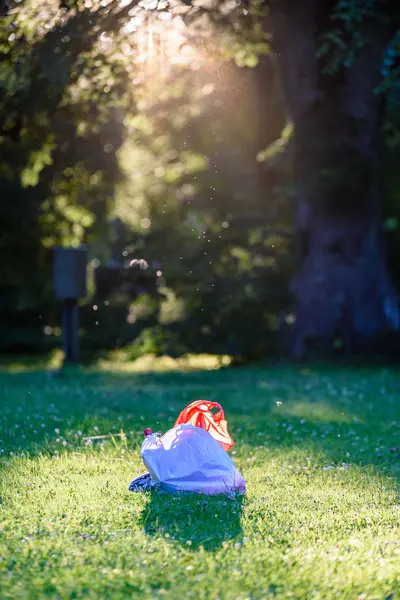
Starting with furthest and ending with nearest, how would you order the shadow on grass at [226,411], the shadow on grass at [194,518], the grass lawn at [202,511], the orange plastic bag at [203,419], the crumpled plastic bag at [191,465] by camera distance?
the shadow on grass at [226,411], the orange plastic bag at [203,419], the crumpled plastic bag at [191,465], the shadow on grass at [194,518], the grass lawn at [202,511]

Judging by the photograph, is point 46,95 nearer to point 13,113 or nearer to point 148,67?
point 13,113

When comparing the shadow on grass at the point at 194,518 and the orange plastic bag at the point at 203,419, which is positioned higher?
the orange plastic bag at the point at 203,419

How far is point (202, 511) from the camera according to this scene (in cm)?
645

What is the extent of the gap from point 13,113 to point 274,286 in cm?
685

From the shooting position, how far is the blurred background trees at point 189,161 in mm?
15427

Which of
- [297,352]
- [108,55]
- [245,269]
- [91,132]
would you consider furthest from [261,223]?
[108,55]

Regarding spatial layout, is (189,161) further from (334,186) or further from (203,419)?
(203,419)

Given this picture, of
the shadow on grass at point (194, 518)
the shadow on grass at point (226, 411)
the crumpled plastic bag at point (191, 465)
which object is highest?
the crumpled plastic bag at point (191, 465)

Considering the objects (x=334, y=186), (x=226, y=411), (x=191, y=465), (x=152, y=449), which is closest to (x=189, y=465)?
(x=191, y=465)

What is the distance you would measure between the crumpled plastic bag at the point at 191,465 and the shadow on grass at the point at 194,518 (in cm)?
9

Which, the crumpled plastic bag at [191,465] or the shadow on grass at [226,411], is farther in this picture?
the shadow on grass at [226,411]

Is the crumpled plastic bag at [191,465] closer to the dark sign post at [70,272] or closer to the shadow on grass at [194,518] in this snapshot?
the shadow on grass at [194,518]

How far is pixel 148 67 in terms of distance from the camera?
17016 mm

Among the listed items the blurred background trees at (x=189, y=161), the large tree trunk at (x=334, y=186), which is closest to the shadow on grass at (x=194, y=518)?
the blurred background trees at (x=189, y=161)
